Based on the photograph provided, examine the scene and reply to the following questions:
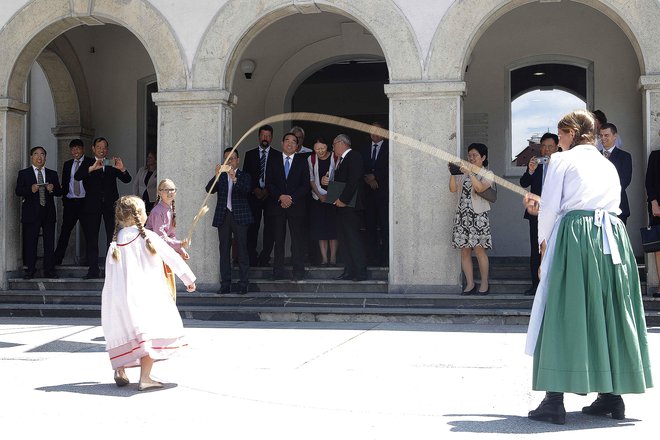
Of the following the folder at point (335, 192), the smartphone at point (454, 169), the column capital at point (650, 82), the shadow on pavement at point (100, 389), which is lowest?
the shadow on pavement at point (100, 389)

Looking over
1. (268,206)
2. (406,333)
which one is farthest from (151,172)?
(406,333)

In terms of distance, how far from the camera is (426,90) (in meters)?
11.3

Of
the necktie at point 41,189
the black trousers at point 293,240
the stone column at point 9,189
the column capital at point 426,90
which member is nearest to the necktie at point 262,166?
the black trousers at point 293,240

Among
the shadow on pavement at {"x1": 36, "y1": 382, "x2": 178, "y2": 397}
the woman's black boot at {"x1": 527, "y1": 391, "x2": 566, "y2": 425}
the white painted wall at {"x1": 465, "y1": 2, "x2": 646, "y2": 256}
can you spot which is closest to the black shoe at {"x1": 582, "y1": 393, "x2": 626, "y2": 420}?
the woman's black boot at {"x1": 527, "y1": 391, "x2": 566, "y2": 425}

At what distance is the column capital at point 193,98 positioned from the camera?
12000mm

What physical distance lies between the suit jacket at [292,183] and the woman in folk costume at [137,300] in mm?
5016

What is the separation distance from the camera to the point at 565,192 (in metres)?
5.62

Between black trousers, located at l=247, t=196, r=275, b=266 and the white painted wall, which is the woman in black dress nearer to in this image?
black trousers, located at l=247, t=196, r=275, b=266

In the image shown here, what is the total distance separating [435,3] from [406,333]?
438 centimetres

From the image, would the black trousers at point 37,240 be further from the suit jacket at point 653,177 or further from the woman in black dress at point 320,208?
the suit jacket at point 653,177

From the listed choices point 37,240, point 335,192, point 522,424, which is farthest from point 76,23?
point 522,424

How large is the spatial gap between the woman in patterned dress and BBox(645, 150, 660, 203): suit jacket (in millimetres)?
1779

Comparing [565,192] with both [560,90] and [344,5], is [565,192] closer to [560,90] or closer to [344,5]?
[344,5]

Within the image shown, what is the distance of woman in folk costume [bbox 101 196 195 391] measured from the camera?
6.63m
